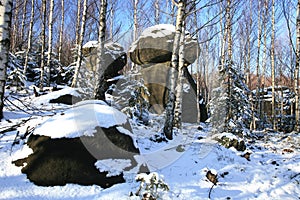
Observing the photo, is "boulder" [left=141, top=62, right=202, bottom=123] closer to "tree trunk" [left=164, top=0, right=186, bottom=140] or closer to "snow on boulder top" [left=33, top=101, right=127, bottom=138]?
"tree trunk" [left=164, top=0, right=186, bottom=140]

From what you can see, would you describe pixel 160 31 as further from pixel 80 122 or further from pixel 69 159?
pixel 69 159

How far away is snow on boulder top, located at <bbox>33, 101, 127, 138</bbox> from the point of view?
4137mm

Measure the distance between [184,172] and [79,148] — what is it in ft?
7.98

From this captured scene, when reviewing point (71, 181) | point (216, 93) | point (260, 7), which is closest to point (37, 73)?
point (216, 93)

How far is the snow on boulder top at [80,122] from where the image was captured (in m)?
4.14

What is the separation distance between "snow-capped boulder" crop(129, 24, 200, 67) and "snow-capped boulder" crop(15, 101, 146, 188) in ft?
33.8

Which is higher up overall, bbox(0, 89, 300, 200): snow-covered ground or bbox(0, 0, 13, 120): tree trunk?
bbox(0, 0, 13, 120): tree trunk

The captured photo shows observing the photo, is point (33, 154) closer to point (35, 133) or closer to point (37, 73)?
point (35, 133)

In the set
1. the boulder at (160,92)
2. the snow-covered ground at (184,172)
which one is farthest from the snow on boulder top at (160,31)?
A: the snow-covered ground at (184,172)

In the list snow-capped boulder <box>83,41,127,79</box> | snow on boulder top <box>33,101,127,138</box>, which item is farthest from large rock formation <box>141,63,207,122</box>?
snow on boulder top <box>33,101,127,138</box>

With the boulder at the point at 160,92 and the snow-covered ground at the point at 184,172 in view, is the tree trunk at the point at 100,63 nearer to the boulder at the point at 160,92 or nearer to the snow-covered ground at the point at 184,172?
the snow-covered ground at the point at 184,172

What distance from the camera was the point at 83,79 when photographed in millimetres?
11578

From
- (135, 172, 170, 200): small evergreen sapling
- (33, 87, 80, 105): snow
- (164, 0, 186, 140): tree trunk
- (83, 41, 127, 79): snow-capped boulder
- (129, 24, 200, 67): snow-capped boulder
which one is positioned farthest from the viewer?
(129, 24, 200, 67): snow-capped boulder

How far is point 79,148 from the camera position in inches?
157
